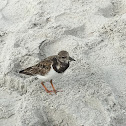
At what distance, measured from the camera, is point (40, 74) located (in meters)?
3.38

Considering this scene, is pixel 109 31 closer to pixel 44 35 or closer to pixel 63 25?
pixel 63 25

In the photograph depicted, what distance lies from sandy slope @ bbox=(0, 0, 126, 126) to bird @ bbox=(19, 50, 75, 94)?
19 centimetres

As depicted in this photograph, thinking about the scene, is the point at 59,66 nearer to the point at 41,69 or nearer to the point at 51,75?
the point at 51,75

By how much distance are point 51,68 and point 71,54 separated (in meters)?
0.77

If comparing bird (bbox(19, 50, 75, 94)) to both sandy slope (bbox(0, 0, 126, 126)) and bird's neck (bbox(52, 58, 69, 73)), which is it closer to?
bird's neck (bbox(52, 58, 69, 73))

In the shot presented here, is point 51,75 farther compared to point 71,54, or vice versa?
point 71,54

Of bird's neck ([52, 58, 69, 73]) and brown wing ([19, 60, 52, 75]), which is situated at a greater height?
brown wing ([19, 60, 52, 75])

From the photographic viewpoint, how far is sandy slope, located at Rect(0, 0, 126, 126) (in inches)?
120

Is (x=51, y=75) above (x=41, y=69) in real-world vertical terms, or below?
below

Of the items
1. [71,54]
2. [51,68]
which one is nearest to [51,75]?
[51,68]

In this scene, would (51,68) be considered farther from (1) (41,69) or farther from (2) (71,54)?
(2) (71,54)

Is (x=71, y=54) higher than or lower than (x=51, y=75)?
higher

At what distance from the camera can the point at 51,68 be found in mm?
3301

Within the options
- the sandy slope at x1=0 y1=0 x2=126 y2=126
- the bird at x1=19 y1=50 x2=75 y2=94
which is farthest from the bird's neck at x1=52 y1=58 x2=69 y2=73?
the sandy slope at x1=0 y1=0 x2=126 y2=126
